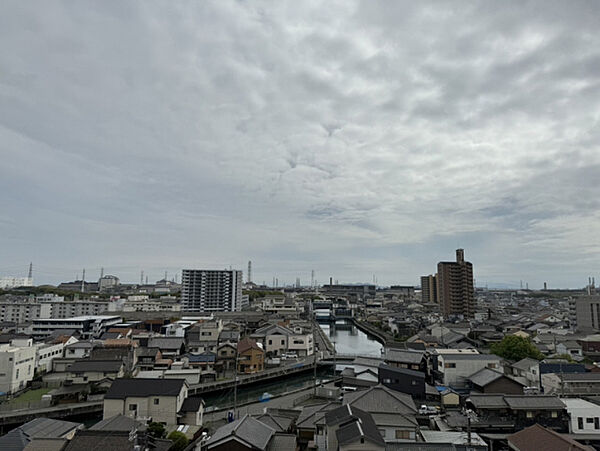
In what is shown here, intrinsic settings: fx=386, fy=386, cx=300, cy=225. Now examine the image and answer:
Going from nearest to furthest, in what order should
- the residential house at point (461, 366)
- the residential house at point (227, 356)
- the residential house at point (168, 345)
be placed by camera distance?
the residential house at point (461, 366)
the residential house at point (227, 356)
the residential house at point (168, 345)

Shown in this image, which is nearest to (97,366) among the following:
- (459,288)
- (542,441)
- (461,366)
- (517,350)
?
(461,366)

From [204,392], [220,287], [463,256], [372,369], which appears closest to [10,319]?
[220,287]

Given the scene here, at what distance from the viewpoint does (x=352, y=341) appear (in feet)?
139

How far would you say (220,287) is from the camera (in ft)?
191

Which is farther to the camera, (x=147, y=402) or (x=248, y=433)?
(x=147, y=402)

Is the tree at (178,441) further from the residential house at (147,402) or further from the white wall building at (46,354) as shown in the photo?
the white wall building at (46,354)

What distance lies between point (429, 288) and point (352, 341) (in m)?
47.0

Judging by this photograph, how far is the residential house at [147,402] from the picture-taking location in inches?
548

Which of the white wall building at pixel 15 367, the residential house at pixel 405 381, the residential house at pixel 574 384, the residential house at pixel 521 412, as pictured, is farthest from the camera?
the white wall building at pixel 15 367

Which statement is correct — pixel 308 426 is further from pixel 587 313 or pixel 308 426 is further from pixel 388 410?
pixel 587 313

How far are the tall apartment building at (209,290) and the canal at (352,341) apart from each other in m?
15.8

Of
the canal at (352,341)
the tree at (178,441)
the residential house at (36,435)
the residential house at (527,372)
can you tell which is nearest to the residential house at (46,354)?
the residential house at (36,435)

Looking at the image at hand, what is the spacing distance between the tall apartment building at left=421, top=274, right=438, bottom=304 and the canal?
2764cm

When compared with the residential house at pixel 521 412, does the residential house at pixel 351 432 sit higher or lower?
higher
